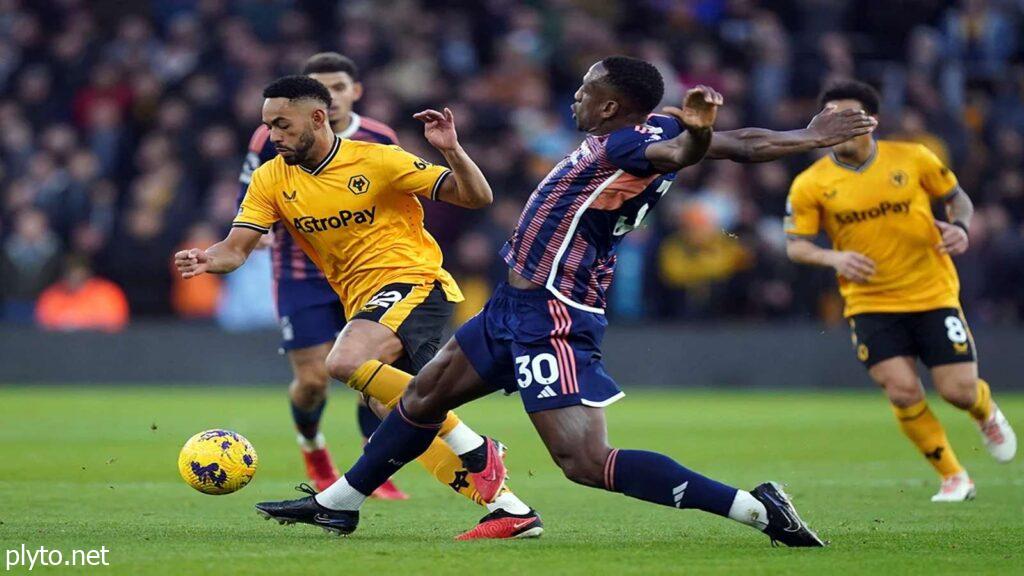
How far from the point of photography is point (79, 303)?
19.6m

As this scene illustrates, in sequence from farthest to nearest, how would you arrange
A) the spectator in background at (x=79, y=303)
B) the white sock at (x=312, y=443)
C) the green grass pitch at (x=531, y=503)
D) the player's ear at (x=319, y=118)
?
the spectator in background at (x=79, y=303) < the white sock at (x=312, y=443) < the player's ear at (x=319, y=118) < the green grass pitch at (x=531, y=503)

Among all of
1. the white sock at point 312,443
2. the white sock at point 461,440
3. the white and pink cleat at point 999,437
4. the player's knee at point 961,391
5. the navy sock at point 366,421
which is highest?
the navy sock at point 366,421

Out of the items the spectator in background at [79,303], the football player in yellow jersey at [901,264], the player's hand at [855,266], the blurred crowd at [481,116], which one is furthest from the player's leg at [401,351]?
the spectator in background at [79,303]

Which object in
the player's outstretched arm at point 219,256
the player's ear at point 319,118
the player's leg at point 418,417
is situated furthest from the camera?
the player's ear at point 319,118

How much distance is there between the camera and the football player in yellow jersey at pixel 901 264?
10.1 m

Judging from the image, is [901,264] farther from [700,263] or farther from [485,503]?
[700,263]

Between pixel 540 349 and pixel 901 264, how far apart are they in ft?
13.1

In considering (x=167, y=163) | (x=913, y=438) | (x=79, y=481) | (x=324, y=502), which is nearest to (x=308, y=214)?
(x=324, y=502)

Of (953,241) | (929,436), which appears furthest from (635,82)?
(929,436)

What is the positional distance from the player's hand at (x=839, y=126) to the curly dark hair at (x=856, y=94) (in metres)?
3.47

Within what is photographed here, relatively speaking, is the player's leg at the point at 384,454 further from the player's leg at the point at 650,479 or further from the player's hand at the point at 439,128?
the player's hand at the point at 439,128

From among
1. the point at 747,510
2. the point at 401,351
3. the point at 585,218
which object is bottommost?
the point at 747,510

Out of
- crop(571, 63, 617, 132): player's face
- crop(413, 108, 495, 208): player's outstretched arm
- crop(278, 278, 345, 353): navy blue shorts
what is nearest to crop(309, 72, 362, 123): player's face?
crop(278, 278, 345, 353): navy blue shorts

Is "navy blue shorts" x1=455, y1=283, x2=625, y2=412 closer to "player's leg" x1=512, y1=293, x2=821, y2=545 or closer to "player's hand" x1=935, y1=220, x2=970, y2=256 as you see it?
"player's leg" x1=512, y1=293, x2=821, y2=545
